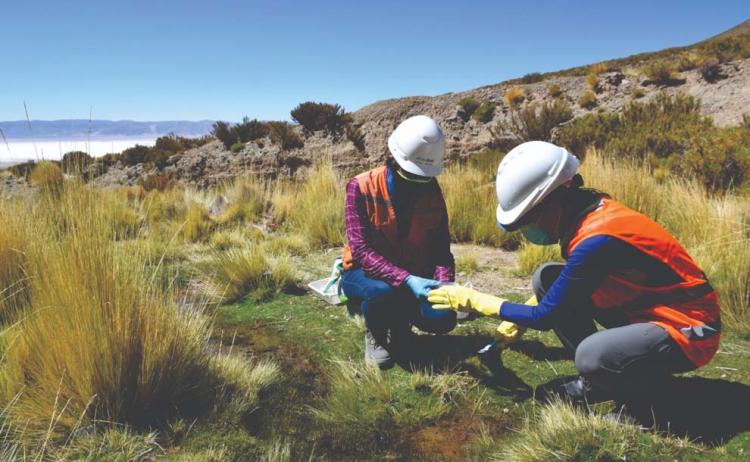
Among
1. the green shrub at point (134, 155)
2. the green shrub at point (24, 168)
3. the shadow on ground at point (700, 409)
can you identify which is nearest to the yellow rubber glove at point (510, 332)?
the shadow on ground at point (700, 409)

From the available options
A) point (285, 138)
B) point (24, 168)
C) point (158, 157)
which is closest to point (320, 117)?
point (285, 138)

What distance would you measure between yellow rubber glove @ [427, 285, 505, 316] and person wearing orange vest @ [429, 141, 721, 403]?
0.04m

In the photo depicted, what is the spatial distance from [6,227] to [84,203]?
139 centimetres

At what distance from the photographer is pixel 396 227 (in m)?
2.87

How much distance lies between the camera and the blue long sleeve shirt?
1.80m

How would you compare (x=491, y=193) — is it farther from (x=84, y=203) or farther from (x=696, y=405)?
(x=84, y=203)

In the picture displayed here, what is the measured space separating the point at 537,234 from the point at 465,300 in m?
0.45

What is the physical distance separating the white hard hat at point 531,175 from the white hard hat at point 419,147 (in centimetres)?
65

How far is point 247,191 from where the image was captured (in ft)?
27.6

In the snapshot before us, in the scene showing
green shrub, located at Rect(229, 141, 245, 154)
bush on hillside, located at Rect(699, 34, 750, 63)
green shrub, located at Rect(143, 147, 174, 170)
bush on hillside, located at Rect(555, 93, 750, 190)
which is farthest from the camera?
green shrub, located at Rect(143, 147, 174, 170)

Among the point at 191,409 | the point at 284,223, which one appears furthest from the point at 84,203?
the point at 284,223

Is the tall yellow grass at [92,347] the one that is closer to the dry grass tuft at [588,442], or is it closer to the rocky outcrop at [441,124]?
the dry grass tuft at [588,442]

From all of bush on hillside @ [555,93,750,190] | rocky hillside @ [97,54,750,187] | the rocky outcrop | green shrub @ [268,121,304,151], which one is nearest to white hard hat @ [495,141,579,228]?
bush on hillside @ [555,93,750,190]

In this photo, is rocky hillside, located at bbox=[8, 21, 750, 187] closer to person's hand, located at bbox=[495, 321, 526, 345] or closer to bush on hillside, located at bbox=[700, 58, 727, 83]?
bush on hillside, located at bbox=[700, 58, 727, 83]
